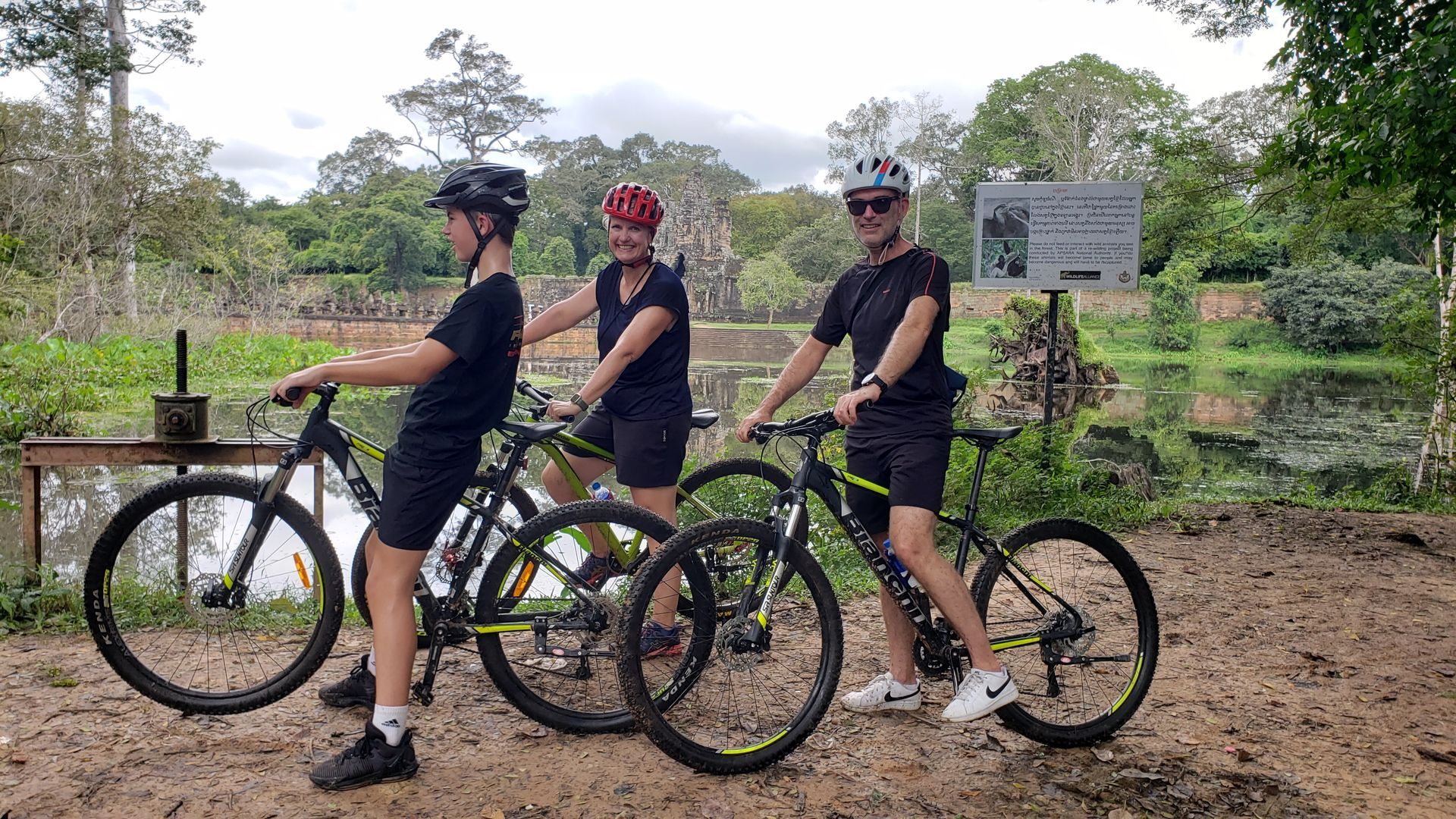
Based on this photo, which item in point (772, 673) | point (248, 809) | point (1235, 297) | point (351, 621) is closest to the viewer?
point (248, 809)

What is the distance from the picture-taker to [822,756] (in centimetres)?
320

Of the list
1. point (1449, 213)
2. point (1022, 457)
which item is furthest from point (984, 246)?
point (1449, 213)

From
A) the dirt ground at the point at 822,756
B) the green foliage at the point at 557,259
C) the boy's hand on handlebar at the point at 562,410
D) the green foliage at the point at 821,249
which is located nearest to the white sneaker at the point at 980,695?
the dirt ground at the point at 822,756

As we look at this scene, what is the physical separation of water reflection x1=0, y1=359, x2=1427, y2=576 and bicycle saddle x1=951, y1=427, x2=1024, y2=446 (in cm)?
210

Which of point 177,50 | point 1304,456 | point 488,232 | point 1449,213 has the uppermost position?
point 177,50

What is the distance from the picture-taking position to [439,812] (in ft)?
9.04

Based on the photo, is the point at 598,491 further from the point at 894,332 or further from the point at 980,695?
the point at 980,695

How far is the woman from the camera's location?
3.62 m

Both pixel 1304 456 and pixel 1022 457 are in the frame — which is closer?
pixel 1022 457

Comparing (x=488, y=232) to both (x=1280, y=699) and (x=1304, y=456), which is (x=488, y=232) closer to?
(x=1280, y=699)

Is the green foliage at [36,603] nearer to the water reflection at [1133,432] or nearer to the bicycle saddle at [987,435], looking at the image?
the water reflection at [1133,432]

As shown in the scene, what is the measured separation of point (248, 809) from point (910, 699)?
2.06 metres

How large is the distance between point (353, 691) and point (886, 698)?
1.81 metres

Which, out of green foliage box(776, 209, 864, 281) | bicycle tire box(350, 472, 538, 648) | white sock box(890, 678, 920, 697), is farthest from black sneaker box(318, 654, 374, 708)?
green foliage box(776, 209, 864, 281)
